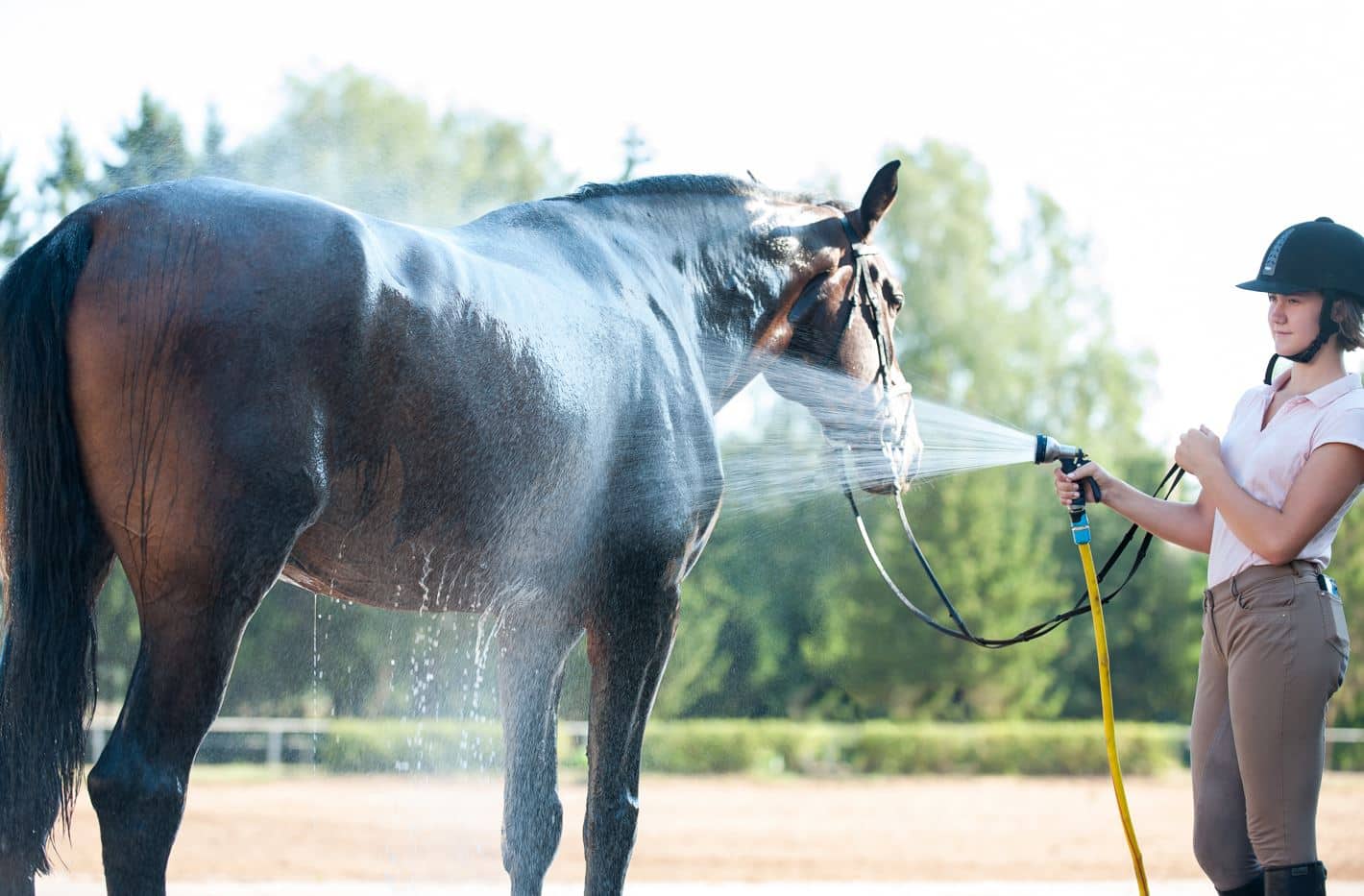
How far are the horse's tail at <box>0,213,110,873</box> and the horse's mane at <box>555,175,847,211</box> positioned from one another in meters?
1.55

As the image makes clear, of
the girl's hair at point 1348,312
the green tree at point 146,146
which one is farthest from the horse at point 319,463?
the green tree at point 146,146

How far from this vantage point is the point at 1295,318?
279cm

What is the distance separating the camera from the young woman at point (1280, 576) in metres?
2.62

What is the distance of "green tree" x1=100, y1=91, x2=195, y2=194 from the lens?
8.36m

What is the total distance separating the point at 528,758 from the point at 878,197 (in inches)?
76.4

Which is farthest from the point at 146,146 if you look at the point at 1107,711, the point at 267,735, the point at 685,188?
the point at 267,735

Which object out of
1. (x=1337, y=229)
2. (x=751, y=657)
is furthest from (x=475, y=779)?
(x=751, y=657)

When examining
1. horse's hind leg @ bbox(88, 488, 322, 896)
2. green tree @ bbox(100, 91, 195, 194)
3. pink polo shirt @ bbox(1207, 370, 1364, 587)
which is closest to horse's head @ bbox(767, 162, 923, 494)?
pink polo shirt @ bbox(1207, 370, 1364, 587)

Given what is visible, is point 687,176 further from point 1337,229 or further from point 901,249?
point 901,249

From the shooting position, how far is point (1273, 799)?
2631mm

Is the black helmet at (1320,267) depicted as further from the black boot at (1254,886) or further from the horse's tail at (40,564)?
the horse's tail at (40,564)

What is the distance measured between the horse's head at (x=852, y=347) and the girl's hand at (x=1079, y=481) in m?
1.01

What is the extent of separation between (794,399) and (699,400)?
2.56 feet

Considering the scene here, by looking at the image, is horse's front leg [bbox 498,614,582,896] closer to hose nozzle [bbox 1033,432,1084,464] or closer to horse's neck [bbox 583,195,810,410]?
horse's neck [bbox 583,195,810,410]
